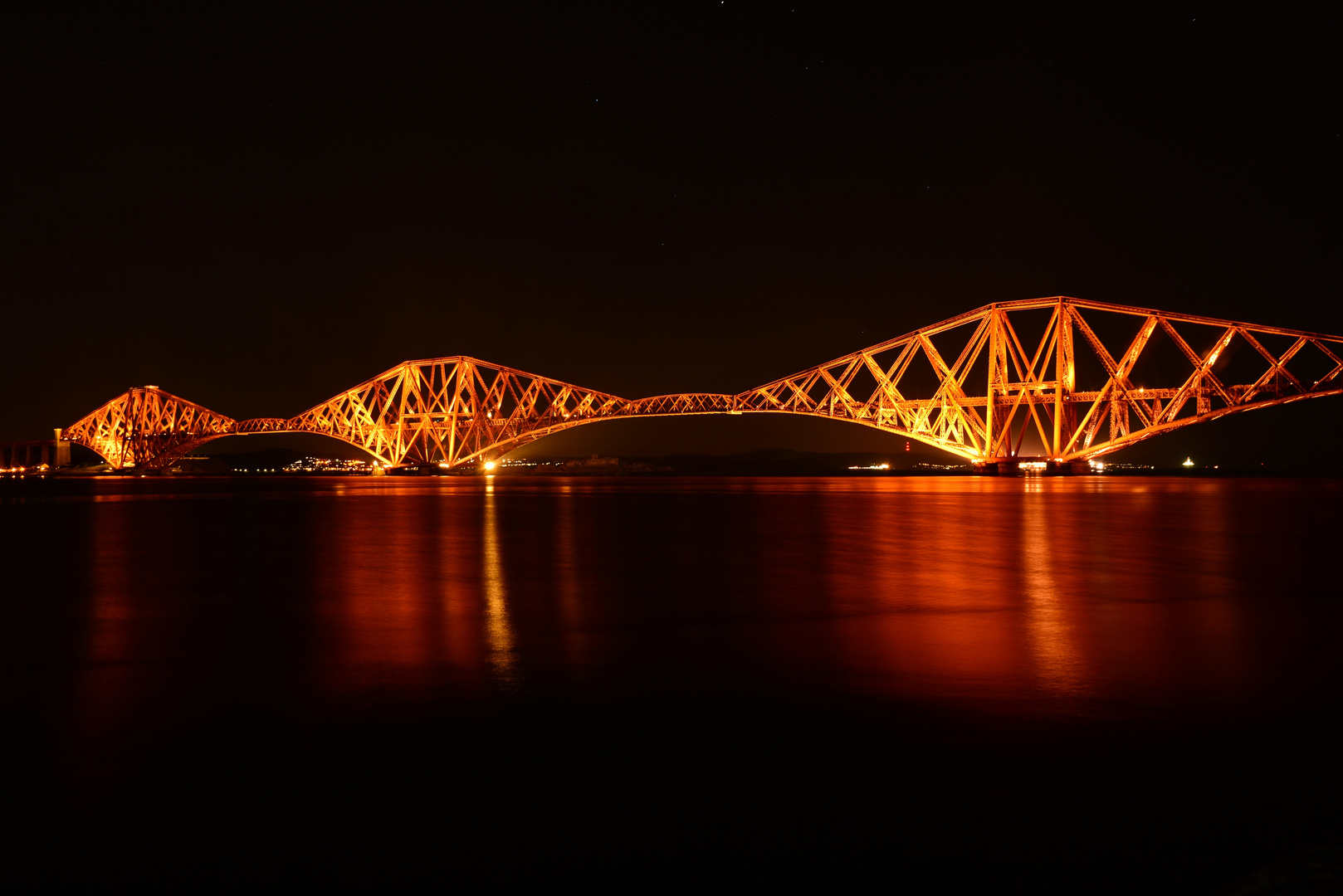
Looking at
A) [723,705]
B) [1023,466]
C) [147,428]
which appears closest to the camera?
[723,705]

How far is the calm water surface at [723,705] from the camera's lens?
3.43m

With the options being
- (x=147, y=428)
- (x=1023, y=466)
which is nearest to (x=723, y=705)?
(x=1023, y=466)

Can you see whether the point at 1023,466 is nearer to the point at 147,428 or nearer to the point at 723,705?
the point at 723,705

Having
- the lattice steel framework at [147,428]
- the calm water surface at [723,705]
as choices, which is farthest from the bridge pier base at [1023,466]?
the lattice steel framework at [147,428]

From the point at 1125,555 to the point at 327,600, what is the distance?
37.0 ft

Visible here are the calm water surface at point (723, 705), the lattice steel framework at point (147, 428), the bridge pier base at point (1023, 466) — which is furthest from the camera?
the lattice steel framework at point (147, 428)

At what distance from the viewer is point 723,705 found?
502 cm

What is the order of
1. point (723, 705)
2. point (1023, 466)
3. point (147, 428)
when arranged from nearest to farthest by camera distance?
point (723, 705), point (1023, 466), point (147, 428)

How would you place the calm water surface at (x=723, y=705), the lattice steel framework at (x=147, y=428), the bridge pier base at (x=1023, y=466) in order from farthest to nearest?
the lattice steel framework at (x=147, y=428), the bridge pier base at (x=1023, y=466), the calm water surface at (x=723, y=705)

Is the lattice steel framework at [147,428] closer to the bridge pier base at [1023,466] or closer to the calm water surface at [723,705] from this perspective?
the bridge pier base at [1023,466]

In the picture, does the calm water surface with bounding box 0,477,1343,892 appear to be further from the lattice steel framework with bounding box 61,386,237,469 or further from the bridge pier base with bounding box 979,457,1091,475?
the lattice steel framework with bounding box 61,386,237,469

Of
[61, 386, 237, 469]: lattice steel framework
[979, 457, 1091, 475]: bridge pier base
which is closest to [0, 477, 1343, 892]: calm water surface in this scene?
[979, 457, 1091, 475]: bridge pier base

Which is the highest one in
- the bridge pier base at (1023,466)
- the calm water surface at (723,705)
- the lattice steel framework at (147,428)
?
the lattice steel framework at (147,428)

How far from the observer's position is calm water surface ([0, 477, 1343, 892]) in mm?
3430
